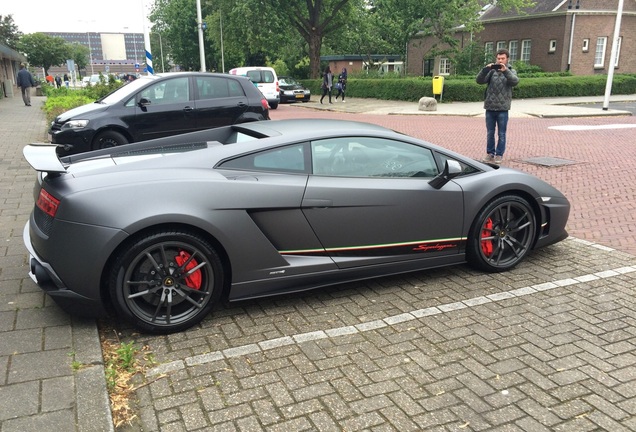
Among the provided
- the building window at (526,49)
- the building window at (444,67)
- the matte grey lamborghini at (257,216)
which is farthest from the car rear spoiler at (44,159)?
the building window at (444,67)

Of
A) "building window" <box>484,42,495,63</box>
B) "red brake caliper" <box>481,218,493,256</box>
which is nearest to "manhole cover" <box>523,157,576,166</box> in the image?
"red brake caliper" <box>481,218,493,256</box>

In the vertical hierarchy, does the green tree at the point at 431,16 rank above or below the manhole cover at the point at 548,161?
above

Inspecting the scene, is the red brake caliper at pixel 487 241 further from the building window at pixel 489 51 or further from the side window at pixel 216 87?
the building window at pixel 489 51

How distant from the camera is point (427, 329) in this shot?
143 inches

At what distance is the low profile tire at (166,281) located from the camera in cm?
332

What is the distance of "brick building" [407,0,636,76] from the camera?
3397cm

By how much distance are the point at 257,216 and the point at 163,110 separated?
6.22 m

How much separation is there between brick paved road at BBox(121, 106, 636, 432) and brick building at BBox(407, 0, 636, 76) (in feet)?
111

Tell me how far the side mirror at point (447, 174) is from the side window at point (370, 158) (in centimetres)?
9

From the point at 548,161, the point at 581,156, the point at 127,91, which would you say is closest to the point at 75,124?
the point at 127,91

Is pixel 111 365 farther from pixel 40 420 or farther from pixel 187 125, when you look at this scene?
pixel 187 125

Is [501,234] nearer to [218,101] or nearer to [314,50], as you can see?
[218,101]

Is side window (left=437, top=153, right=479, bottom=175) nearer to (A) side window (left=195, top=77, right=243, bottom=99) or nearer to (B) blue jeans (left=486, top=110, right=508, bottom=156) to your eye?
(B) blue jeans (left=486, top=110, right=508, bottom=156)

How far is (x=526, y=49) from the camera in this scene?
37188mm
